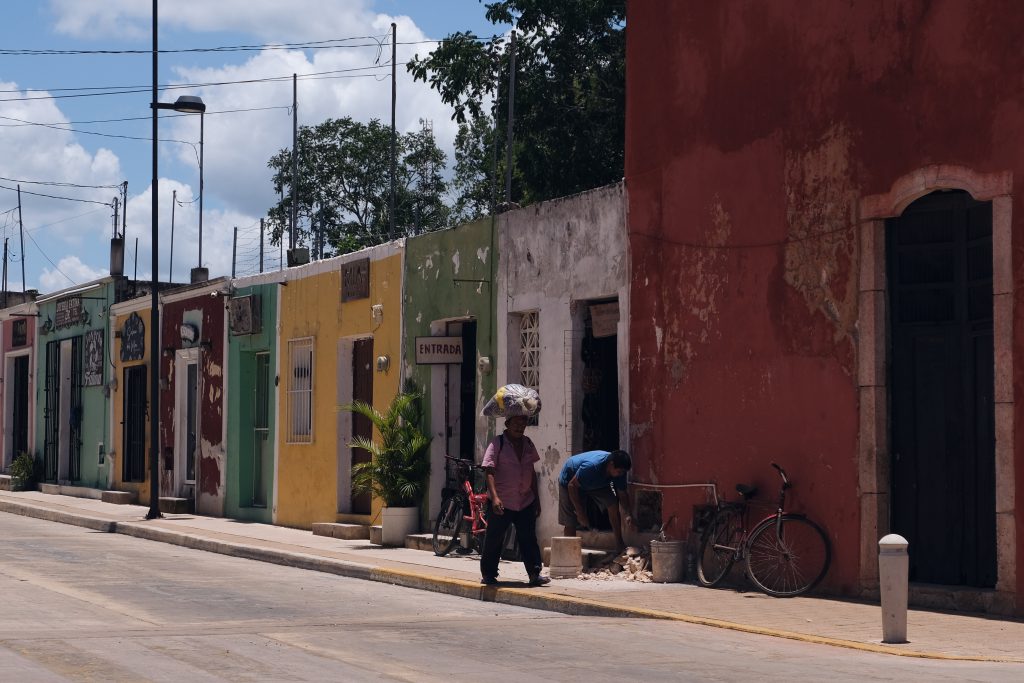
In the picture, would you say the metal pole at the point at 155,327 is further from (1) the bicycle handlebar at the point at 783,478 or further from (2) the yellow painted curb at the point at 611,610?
(1) the bicycle handlebar at the point at 783,478

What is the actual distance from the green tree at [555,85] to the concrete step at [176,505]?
35.5ft

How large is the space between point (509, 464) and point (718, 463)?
2100mm

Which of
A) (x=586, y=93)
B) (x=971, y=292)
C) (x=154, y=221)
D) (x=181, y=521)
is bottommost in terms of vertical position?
(x=181, y=521)

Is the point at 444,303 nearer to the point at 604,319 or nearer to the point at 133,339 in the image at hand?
the point at 604,319

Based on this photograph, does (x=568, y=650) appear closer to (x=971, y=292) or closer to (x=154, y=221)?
(x=971, y=292)

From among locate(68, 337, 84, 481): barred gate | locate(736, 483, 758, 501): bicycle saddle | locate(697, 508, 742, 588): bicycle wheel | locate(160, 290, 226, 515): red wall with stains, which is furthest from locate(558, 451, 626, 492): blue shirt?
locate(68, 337, 84, 481): barred gate

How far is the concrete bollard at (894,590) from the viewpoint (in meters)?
10.7

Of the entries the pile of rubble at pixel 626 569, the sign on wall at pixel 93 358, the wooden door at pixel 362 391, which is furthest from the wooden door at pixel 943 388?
the sign on wall at pixel 93 358

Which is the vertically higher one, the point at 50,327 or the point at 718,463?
the point at 50,327

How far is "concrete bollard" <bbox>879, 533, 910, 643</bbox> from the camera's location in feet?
35.0

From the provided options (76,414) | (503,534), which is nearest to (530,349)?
(503,534)

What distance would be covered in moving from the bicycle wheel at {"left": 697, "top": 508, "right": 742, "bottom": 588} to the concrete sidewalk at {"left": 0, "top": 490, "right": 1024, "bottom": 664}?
26cm

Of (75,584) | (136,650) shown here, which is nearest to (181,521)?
(75,584)

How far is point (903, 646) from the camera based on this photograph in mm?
10586
